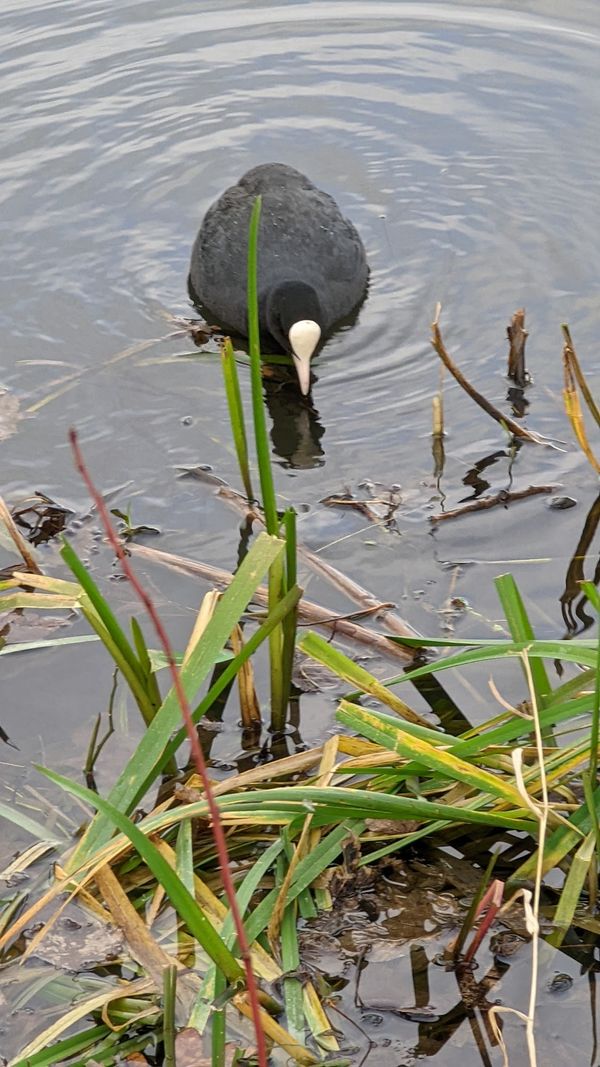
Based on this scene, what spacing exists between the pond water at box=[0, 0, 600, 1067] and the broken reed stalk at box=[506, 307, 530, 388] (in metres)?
0.08

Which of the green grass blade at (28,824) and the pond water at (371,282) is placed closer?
the green grass blade at (28,824)

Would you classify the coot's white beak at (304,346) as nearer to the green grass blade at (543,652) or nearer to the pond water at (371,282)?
the pond water at (371,282)

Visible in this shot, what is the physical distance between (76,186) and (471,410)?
2869mm

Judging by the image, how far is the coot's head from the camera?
5055 mm

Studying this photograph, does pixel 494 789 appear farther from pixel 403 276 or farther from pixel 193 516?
pixel 403 276

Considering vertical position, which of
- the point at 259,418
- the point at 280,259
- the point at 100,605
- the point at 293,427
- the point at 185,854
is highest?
the point at 259,418

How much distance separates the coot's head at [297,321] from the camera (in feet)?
16.6

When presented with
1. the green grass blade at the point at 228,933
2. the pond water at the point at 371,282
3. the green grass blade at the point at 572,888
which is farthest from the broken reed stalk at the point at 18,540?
the green grass blade at the point at 572,888

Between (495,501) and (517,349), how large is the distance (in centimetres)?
85

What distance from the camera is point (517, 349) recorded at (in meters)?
4.66

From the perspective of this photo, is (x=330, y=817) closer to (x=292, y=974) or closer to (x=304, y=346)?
(x=292, y=974)

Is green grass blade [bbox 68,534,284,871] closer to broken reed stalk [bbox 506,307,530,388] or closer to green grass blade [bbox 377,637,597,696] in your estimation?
green grass blade [bbox 377,637,597,696]

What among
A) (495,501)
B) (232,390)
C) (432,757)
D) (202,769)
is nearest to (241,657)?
(432,757)

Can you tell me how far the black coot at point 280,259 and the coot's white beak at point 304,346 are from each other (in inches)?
6.6
